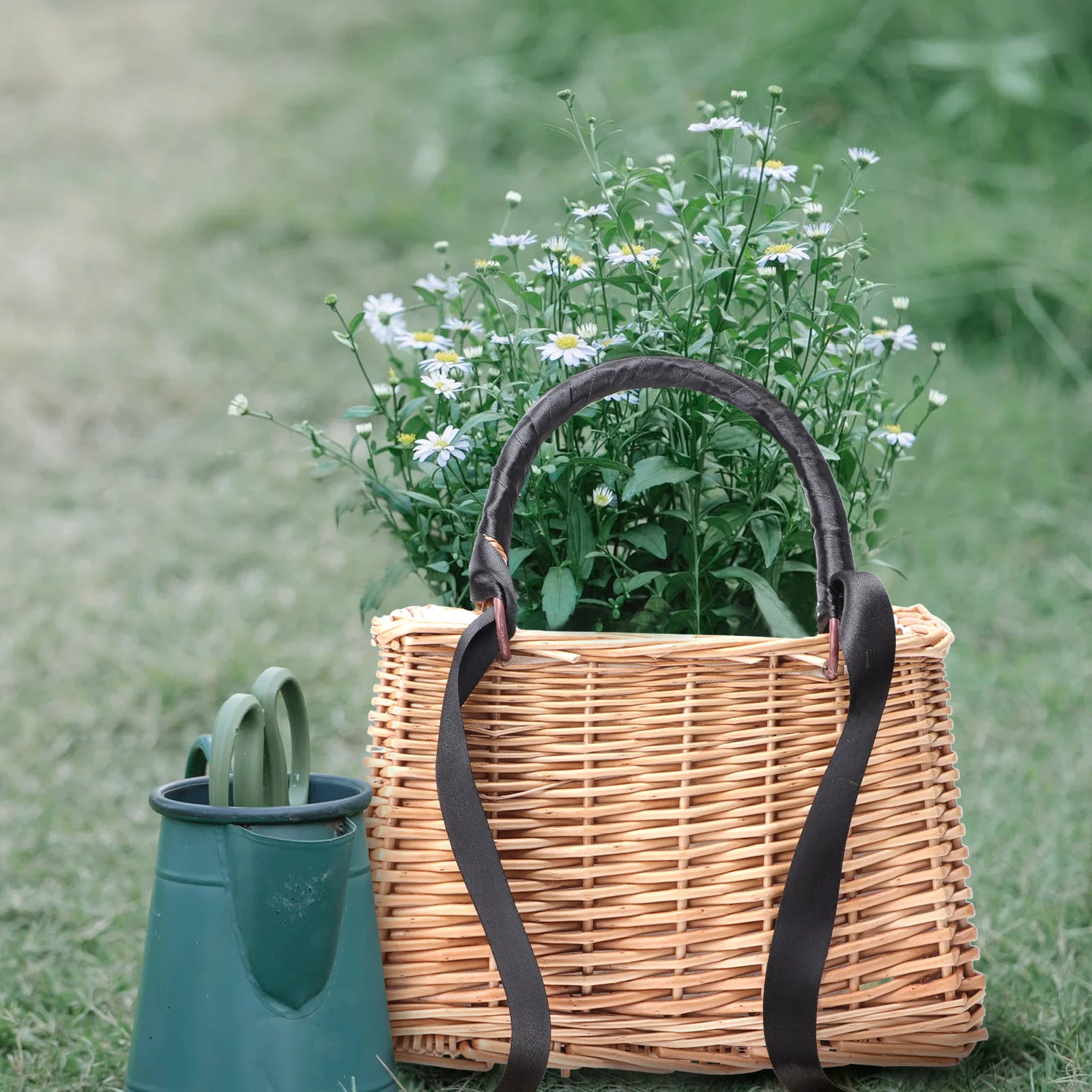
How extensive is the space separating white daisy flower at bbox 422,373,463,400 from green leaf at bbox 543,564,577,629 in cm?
19

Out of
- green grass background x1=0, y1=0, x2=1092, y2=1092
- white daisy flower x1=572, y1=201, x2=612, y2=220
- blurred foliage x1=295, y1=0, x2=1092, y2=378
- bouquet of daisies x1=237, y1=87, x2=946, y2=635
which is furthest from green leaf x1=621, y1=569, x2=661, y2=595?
blurred foliage x1=295, y1=0, x2=1092, y2=378

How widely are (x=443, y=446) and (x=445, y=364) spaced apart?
0.08m

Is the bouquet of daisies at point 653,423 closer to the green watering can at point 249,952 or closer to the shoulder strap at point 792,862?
the shoulder strap at point 792,862

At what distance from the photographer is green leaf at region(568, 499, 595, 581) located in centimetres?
124

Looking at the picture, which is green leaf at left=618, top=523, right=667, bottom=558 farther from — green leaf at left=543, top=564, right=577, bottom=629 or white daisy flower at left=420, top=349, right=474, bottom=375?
white daisy flower at left=420, top=349, right=474, bottom=375

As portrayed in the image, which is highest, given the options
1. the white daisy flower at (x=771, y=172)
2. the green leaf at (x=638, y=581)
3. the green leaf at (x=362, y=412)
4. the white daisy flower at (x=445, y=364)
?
the white daisy flower at (x=771, y=172)

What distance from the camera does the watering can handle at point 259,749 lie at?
1.11 meters

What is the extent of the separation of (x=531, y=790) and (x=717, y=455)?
0.38m

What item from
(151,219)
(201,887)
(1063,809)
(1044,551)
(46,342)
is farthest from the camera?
(151,219)

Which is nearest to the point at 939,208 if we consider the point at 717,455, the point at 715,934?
the point at 717,455

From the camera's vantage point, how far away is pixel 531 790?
1164mm

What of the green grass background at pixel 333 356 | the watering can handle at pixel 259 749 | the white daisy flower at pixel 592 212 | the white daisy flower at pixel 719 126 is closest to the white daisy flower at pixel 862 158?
the white daisy flower at pixel 719 126

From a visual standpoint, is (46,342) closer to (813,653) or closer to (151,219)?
(151,219)

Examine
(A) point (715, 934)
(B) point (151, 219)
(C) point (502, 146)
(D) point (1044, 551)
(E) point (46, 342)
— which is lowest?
(A) point (715, 934)
